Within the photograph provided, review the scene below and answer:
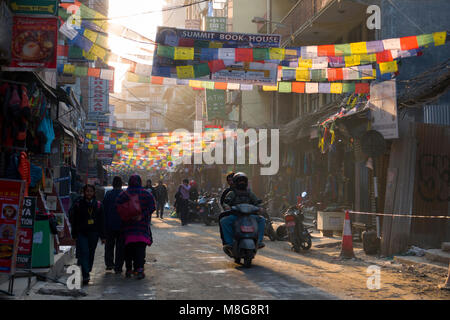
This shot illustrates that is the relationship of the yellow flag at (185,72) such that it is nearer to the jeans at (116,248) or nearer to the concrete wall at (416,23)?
the jeans at (116,248)

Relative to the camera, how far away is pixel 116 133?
31625mm

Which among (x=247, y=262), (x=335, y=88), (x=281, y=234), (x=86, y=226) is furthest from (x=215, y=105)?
(x=86, y=226)

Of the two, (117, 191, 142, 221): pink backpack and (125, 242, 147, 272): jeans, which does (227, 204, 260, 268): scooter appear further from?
(117, 191, 142, 221): pink backpack

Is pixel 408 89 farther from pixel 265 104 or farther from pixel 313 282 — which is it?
pixel 265 104

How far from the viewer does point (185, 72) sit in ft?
45.5

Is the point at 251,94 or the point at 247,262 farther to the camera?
the point at 251,94

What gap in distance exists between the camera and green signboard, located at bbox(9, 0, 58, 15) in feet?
29.3

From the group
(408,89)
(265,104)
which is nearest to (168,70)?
(408,89)

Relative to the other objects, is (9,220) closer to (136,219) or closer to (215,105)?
(136,219)

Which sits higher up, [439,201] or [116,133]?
[116,133]

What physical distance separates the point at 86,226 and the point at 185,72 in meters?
6.25

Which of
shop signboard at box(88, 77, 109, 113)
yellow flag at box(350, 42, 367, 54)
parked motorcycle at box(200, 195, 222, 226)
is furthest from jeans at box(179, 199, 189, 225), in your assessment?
shop signboard at box(88, 77, 109, 113)

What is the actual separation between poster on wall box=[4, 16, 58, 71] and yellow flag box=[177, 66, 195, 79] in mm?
5295

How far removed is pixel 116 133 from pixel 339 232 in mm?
18181
